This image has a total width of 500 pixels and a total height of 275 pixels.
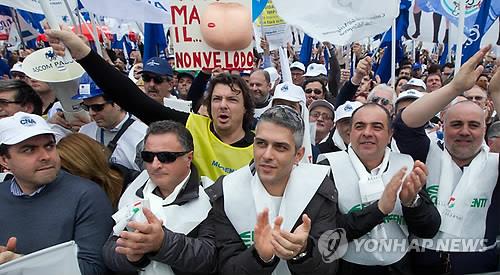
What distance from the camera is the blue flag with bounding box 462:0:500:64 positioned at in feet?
18.8

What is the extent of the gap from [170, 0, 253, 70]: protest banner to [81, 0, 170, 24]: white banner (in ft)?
3.47

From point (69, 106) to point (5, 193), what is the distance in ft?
5.15

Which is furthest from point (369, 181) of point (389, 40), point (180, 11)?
point (389, 40)

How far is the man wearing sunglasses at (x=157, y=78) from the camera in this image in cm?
439

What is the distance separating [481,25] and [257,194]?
4.58 m

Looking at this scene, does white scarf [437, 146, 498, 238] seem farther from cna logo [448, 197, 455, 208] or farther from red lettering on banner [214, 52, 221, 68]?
red lettering on banner [214, 52, 221, 68]

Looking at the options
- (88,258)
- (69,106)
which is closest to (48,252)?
(88,258)

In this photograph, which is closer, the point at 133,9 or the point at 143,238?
the point at 143,238

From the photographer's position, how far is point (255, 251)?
2111 millimetres

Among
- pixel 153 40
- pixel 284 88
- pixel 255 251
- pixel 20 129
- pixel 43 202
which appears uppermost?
pixel 153 40

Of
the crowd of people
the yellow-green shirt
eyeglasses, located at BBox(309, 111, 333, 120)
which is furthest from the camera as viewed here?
eyeglasses, located at BBox(309, 111, 333, 120)

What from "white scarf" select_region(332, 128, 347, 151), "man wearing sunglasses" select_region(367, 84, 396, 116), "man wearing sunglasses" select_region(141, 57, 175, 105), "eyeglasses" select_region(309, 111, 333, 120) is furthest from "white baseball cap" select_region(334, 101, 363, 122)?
"man wearing sunglasses" select_region(141, 57, 175, 105)

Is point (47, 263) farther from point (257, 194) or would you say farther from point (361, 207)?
point (361, 207)

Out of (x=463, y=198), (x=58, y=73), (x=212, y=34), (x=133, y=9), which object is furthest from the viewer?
(x=133, y=9)
